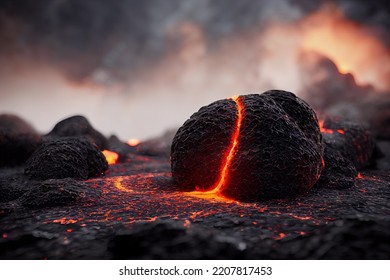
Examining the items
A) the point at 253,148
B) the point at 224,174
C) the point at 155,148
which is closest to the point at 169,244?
the point at 224,174

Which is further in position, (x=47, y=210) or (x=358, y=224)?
(x=47, y=210)

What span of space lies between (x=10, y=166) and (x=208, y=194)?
729cm

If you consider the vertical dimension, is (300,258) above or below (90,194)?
below

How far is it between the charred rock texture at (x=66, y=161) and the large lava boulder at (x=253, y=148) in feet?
9.03

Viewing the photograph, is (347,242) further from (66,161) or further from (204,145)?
(66,161)

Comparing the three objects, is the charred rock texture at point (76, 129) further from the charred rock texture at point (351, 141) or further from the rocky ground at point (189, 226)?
the charred rock texture at point (351, 141)

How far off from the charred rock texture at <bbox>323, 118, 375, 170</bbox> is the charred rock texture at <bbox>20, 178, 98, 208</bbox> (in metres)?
6.31

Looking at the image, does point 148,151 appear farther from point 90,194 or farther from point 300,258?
point 300,258

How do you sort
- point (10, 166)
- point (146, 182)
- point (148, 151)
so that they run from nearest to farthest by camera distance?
1. point (146, 182)
2. point (10, 166)
3. point (148, 151)

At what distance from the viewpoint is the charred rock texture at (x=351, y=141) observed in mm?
7035

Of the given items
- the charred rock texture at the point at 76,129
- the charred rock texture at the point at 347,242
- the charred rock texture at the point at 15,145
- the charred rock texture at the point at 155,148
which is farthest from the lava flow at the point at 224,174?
the charred rock texture at the point at 155,148
